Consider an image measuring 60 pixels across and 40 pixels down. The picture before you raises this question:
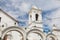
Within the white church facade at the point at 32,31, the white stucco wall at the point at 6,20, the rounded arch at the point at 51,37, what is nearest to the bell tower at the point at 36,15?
the white church facade at the point at 32,31

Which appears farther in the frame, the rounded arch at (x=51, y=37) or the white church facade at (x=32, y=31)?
the rounded arch at (x=51, y=37)

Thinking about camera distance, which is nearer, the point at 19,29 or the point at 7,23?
the point at 19,29

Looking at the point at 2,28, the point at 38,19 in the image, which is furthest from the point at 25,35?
the point at 38,19

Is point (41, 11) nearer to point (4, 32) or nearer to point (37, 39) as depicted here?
point (37, 39)

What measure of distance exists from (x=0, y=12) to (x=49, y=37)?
957cm

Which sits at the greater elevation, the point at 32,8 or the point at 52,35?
the point at 32,8

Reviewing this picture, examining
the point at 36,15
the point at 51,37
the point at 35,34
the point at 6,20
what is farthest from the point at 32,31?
the point at 6,20

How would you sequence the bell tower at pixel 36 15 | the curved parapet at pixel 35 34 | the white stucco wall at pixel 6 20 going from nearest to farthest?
1. the curved parapet at pixel 35 34
2. the bell tower at pixel 36 15
3. the white stucco wall at pixel 6 20

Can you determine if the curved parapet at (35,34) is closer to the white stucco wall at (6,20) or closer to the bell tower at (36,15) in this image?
the bell tower at (36,15)

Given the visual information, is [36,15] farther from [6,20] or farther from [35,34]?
[35,34]

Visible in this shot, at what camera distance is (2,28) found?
29344 mm

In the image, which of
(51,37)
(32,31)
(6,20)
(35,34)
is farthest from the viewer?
(6,20)

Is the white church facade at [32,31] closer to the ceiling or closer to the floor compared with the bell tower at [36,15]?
closer to the floor

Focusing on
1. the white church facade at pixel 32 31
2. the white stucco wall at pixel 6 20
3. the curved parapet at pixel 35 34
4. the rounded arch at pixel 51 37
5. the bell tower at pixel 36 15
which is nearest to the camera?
the white church facade at pixel 32 31
